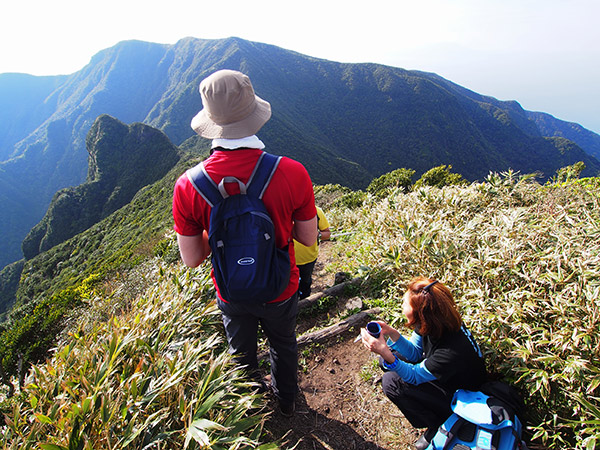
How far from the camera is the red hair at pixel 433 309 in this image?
1.96 metres

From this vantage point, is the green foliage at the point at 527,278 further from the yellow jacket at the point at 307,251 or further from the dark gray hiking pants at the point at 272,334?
the dark gray hiking pants at the point at 272,334

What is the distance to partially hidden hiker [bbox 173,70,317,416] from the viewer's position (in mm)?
1492

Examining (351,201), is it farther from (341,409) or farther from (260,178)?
(260,178)

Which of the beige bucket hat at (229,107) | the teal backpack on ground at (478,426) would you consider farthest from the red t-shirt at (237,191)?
the teal backpack on ground at (478,426)

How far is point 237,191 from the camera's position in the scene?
152cm

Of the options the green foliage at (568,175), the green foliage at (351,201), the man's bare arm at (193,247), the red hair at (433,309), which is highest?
the green foliage at (568,175)

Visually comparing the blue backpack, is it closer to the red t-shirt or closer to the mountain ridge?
the red t-shirt

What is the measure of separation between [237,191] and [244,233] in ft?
0.70

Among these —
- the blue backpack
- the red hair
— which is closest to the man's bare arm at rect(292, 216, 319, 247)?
the blue backpack

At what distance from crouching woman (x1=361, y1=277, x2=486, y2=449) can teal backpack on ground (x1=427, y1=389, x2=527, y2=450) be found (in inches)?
4.4

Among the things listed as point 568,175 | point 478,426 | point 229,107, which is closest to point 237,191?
point 229,107

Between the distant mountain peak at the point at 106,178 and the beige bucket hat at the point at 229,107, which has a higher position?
the beige bucket hat at the point at 229,107

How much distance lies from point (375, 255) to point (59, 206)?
203 ft

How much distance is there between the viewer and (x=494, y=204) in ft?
14.5
